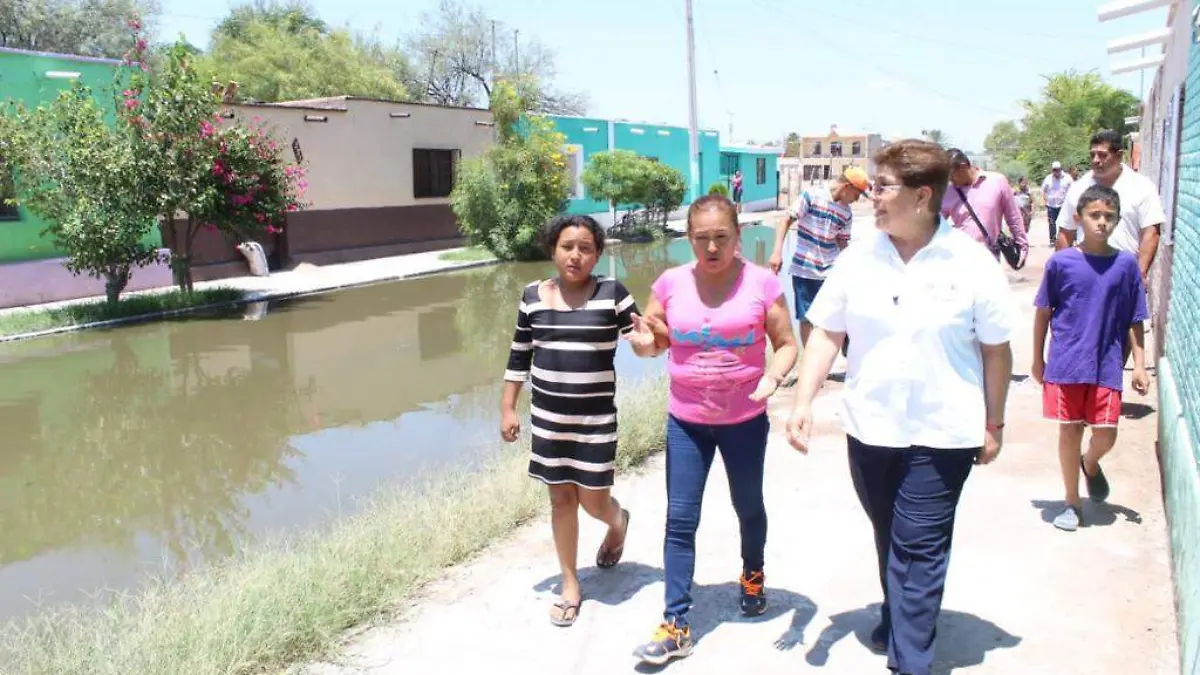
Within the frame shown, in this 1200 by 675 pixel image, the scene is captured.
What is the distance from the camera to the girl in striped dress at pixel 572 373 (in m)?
3.79

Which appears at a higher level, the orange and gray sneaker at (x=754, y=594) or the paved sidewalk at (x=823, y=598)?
the orange and gray sneaker at (x=754, y=594)

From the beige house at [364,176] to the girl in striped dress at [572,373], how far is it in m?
16.3

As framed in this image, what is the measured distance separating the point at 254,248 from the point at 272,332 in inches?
269

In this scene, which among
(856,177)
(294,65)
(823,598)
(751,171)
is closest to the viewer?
(823,598)

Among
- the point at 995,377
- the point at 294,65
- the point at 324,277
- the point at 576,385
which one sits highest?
the point at 294,65

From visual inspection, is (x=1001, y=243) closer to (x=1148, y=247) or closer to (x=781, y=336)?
(x=1148, y=247)

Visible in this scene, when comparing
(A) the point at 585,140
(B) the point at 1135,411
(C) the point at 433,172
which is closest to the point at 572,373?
(B) the point at 1135,411

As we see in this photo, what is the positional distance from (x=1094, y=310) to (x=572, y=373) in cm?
244

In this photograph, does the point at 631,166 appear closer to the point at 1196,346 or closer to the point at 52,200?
the point at 52,200

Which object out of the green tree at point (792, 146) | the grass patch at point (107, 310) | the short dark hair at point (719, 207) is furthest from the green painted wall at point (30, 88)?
the green tree at point (792, 146)

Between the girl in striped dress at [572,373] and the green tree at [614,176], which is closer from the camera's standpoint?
the girl in striped dress at [572,373]

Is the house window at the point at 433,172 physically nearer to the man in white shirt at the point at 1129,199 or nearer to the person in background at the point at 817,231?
the person in background at the point at 817,231

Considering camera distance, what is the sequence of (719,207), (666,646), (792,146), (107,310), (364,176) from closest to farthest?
(666,646) → (719,207) → (107,310) → (364,176) → (792,146)

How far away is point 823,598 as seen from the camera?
401cm
